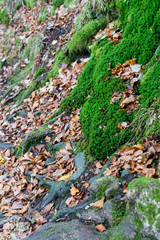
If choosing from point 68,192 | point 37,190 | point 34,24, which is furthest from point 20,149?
point 34,24

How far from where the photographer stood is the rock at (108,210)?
2149mm

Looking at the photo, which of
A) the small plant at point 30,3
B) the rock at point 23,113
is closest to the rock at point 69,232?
the rock at point 23,113

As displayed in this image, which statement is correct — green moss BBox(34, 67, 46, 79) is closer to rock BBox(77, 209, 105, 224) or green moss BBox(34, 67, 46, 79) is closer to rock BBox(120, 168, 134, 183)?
rock BBox(120, 168, 134, 183)

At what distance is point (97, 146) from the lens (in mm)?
3285

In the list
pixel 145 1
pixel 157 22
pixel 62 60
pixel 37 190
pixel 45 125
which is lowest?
pixel 37 190

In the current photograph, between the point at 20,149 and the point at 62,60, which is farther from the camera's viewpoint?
the point at 62,60

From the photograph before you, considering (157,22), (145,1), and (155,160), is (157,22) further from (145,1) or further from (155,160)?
(155,160)

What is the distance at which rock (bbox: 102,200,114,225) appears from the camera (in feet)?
Answer: 7.05

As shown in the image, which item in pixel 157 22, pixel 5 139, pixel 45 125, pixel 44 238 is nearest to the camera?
pixel 44 238

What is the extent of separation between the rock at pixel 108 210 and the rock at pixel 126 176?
0.33 m

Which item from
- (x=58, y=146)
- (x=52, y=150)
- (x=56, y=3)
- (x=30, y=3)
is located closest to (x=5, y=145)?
(x=52, y=150)

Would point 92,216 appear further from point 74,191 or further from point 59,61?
point 59,61

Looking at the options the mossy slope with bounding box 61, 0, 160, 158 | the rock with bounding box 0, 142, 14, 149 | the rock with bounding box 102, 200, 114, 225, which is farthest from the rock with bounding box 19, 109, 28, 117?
the rock with bounding box 102, 200, 114, 225

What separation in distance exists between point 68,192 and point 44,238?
41.0 inches
